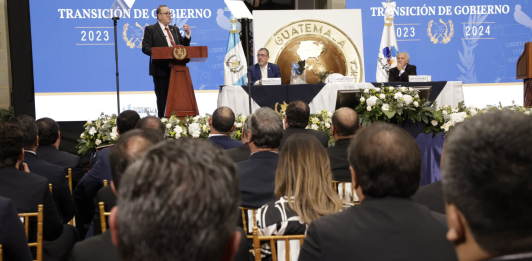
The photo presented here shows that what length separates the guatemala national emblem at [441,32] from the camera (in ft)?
28.1

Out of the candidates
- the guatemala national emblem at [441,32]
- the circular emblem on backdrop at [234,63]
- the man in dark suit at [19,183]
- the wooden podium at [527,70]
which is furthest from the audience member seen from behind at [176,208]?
the guatemala national emblem at [441,32]

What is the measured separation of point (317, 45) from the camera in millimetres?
7617

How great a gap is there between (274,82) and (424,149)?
191 centimetres

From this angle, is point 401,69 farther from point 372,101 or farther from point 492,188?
point 492,188

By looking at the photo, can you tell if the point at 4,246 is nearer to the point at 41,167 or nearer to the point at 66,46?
the point at 41,167

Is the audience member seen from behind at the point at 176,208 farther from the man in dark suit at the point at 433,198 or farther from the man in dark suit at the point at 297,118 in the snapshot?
the man in dark suit at the point at 297,118

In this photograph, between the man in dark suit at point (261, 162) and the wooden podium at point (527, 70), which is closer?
the man in dark suit at point (261, 162)

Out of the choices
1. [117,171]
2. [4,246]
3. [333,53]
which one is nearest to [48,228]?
[4,246]

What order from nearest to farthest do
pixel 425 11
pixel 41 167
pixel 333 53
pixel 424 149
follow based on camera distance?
1. pixel 41 167
2. pixel 424 149
3. pixel 333 53
4. pixel 425 11

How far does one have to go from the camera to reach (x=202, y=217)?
0.71 m

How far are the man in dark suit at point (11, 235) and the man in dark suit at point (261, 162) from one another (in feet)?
3.12

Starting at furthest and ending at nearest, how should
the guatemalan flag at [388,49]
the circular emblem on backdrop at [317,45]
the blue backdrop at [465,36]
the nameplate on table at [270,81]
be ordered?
the blue backdrop at [465,36] < the circular emblem on backdrop at [317,45] < the guatemalan flag at [388,49] < the nameplate on table at [270,81]

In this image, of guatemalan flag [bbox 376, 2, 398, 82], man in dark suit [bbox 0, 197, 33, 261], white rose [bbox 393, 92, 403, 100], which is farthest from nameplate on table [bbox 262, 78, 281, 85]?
man in dark suit [bbox 0, 197, 33, 261]

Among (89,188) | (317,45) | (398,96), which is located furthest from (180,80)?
(317,45)
